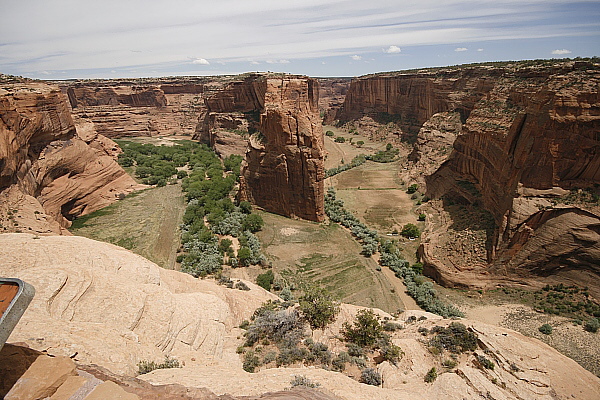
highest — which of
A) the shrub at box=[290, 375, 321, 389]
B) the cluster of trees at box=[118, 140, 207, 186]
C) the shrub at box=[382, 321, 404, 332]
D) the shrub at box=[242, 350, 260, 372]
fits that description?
the cluster of trees at box=[118, 140, 207, 186]

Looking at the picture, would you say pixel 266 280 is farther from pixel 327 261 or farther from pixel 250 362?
pixel 250 362

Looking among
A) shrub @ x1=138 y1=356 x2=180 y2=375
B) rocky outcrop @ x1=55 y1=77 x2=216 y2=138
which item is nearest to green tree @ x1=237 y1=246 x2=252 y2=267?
shrub @ x1=138 y1=356 x2=180 y2=375

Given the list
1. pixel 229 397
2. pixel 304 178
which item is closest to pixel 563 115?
pixel 304 178

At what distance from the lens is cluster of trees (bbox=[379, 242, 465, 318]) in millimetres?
21078

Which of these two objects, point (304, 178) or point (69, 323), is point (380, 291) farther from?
point (69, 323)

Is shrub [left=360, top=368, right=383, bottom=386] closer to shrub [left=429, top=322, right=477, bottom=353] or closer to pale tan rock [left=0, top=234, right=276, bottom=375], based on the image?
shrub [left=429, top=322, right=477, bottom=353]

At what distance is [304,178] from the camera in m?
32.0

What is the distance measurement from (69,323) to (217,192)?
30.8 m

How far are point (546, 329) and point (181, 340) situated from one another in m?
20.7

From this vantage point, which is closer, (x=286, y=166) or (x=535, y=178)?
(x=535, y=178)

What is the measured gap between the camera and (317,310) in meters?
14.3

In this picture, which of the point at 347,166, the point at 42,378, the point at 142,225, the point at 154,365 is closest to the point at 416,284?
the point at 154,365

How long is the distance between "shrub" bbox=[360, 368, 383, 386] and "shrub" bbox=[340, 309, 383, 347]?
75.1 inches

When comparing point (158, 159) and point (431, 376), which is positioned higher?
point (158, 159)
